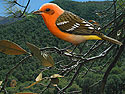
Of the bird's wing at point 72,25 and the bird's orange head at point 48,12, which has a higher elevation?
the bird's orange head at point 48,12

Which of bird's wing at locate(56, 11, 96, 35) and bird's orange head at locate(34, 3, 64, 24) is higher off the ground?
bird's orange head at locate(34, 3, 64, 24)

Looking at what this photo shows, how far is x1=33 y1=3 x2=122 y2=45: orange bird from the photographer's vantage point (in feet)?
1.50

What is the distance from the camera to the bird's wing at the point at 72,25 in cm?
46

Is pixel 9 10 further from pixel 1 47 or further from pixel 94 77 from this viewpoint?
pixel 94 77

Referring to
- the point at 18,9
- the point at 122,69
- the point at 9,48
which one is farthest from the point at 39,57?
the point at 122,69

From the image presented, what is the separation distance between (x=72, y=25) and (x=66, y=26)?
0.03 metres

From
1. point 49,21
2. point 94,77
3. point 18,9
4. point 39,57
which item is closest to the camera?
point 39,57

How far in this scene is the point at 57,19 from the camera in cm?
47

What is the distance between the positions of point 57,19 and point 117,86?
9.81 metres

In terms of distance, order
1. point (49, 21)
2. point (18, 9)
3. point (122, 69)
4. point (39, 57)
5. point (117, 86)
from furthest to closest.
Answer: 1. point (122, 69)
2. point (117, 86)
3. point (18, 9)
4. point (49, 21)
5. point (39, 57)

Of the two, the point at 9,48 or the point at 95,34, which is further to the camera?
the point at 95,34

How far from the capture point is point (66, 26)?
1.56 feet

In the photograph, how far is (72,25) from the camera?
1.61 ft

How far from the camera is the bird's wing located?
46 cm
